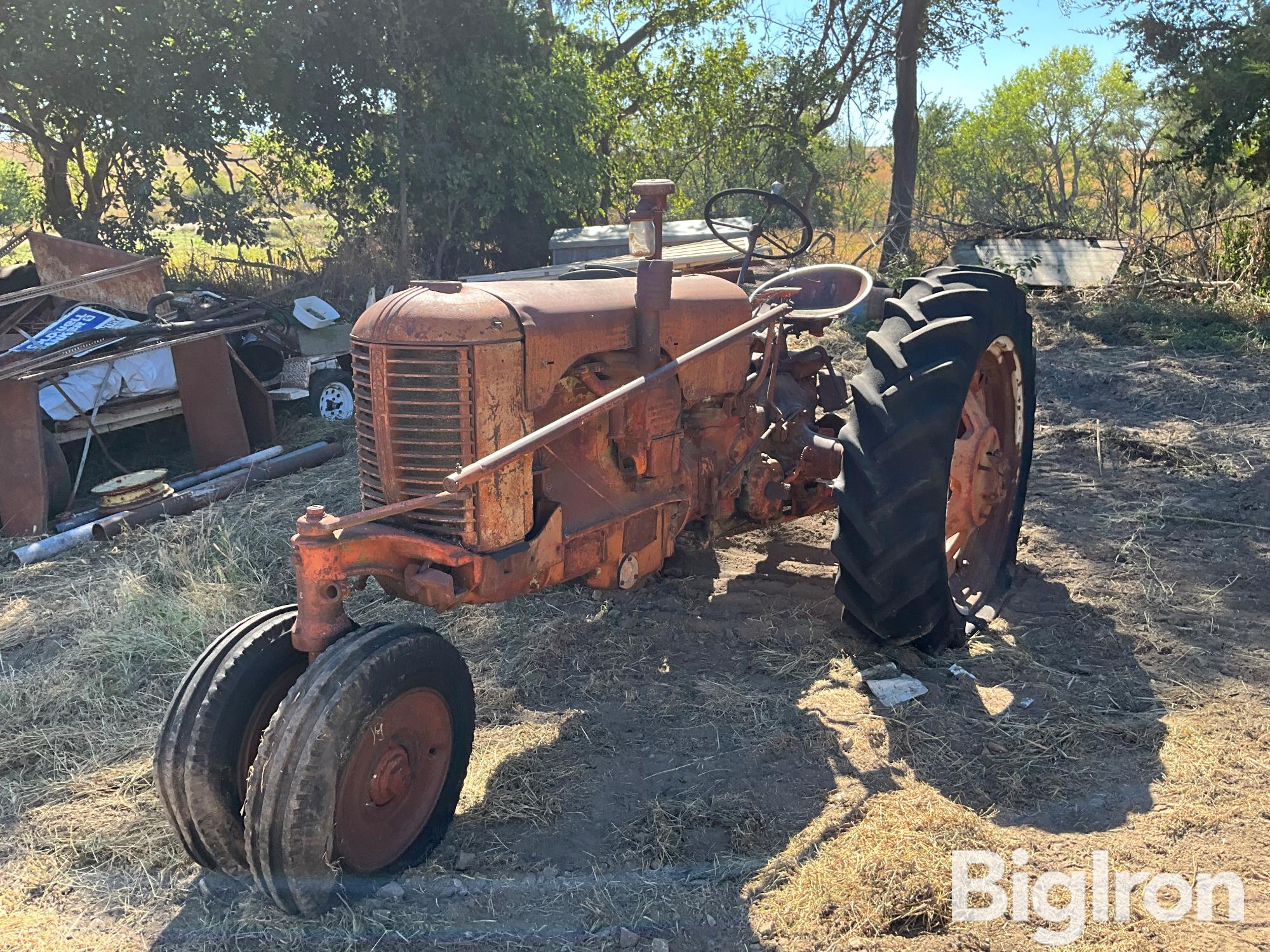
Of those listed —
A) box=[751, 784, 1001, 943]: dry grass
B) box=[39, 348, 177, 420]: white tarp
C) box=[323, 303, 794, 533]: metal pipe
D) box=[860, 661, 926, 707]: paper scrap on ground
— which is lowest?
box=[751, 784, 1001, 943]: dry grass

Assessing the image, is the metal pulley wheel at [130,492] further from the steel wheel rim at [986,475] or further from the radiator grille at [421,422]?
the steel wheel rim at [986,475]

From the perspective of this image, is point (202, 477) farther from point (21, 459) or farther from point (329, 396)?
point (329, 396)

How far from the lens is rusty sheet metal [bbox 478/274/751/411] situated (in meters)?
2.98

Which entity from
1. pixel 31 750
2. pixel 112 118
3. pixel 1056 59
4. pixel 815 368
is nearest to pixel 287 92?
pixel 112 118

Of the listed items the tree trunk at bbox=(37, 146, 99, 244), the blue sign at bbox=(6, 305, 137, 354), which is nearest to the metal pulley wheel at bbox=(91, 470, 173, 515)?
the blue sign at bbox=(6, 305, 137, 354)

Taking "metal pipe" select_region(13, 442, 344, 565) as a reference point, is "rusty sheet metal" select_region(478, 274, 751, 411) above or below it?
above

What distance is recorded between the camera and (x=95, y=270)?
8.23m

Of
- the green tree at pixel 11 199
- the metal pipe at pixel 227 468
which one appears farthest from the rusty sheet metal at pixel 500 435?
the green tree at pixel 11 199

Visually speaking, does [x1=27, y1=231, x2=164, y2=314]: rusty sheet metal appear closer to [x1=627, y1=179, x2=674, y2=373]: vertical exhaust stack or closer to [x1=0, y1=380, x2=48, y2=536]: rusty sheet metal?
[x1=0, y1=380, x2=48, y2=536]: rusty sheet metal

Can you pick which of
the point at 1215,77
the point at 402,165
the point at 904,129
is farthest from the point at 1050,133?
the point at 402,165

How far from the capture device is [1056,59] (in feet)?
76.9

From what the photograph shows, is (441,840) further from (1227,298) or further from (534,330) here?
(1227,298)

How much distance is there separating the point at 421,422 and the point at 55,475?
14.8 feet

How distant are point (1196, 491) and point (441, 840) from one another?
14.6 ft
